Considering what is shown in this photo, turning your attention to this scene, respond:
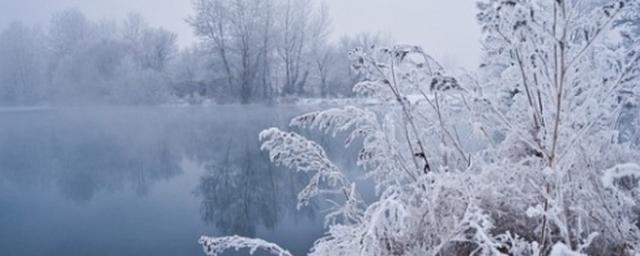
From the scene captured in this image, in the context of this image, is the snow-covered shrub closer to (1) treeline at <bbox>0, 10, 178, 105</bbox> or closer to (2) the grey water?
(2) the grey water

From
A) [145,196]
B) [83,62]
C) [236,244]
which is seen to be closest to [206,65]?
[83,62]

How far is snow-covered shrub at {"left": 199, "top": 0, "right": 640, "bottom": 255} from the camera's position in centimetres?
172

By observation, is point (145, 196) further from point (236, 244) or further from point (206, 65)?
point (206, 65)

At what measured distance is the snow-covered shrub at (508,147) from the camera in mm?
1720

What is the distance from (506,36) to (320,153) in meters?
1.22

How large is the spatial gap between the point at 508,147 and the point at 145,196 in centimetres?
710

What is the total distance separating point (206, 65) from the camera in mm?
33344

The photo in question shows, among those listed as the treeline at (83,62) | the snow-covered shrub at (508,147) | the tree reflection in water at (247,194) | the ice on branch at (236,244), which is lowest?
the tree reflection in water at (247,194)

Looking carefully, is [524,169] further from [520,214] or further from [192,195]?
[192,195]

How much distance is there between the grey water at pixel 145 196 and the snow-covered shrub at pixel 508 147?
10.6ft

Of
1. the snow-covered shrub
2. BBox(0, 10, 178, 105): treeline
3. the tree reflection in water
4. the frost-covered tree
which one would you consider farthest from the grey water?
the frost-covered tree

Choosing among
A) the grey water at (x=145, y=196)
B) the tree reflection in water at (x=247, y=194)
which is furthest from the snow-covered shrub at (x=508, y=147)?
the tree reflection in water at (x=247, y=194)

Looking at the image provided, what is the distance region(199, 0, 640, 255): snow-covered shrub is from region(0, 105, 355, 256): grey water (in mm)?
3245

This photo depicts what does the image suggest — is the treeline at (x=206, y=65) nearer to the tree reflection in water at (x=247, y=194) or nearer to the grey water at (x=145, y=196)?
the grey water at (x=145, y=196)
